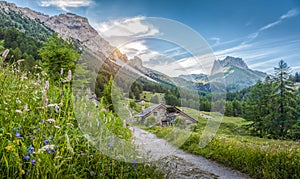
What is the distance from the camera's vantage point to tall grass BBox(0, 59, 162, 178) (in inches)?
114

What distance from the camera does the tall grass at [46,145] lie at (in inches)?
114

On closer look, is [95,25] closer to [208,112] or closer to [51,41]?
[208,112]

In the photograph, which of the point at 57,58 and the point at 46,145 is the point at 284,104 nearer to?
the point at 57,58

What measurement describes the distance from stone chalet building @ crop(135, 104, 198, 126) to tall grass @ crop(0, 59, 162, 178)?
1350 mm

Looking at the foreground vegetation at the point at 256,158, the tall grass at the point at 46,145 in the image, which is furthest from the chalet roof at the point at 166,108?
the tall grass at the point at 46,145

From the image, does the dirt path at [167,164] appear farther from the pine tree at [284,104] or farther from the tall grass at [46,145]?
the pine tree at [284,104]

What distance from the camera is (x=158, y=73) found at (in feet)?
20.6

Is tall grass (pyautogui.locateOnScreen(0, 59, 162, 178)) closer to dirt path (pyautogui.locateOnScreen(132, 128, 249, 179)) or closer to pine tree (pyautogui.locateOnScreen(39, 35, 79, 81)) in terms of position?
dirt path (pyautogui.locateOnScreen(132, 128, 249, 179))

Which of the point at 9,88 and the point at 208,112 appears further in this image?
the point at 208,112

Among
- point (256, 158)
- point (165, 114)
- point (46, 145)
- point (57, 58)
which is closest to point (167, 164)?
point (165, 114)

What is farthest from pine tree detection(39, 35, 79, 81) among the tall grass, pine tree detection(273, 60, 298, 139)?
pine tree detection(273, 60, 298, 139)

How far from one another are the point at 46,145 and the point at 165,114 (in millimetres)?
4387

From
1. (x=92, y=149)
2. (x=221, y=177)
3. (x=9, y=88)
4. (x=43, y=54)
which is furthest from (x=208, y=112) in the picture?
(x=43, y=54)

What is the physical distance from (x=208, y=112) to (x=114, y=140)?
14.6 ft
